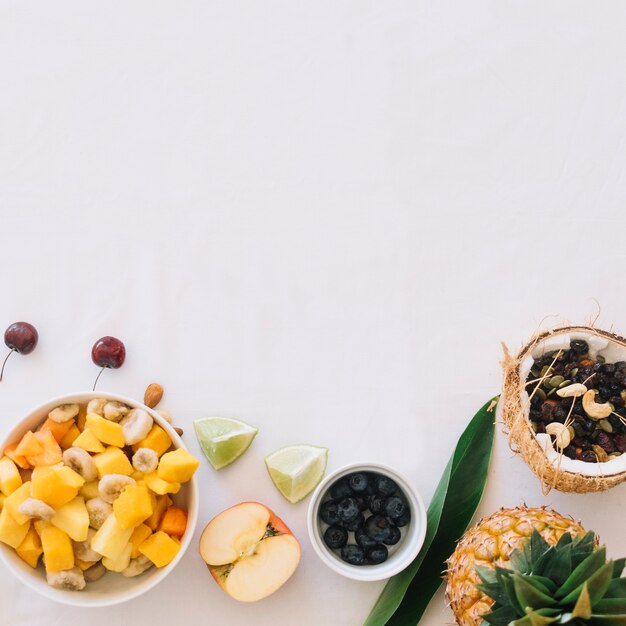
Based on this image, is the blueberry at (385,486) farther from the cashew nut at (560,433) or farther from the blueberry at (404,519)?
the cashew nut at (560,433)

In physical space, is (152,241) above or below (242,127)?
below

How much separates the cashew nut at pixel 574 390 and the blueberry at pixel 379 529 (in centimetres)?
29

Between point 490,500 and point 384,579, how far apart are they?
0.61ft

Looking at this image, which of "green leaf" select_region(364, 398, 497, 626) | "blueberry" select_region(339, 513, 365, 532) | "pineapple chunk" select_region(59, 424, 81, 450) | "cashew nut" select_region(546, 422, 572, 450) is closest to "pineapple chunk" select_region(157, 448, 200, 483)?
"pineapple chunk" select_region(59, 424, 81, 450)

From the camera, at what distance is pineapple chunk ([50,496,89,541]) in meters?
0.92

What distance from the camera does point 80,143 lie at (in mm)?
1145

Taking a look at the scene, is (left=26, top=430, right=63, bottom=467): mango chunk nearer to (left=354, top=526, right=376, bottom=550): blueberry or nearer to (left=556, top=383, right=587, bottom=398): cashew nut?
(left=354, top=526, right=376, bottom=550): blueberry

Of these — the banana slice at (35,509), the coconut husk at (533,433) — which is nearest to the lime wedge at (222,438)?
the banana slice at (35,509)

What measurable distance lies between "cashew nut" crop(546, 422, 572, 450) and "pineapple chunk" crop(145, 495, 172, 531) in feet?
1.65

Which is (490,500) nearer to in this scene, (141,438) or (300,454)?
(300,454)

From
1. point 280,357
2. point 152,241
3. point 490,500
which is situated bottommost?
point 490,500

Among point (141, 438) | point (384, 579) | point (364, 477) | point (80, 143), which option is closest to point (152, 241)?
point (80, 143)

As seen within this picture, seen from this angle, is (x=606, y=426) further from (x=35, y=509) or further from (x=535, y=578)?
(x=35, y=509)

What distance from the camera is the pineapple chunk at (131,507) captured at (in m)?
0.90
